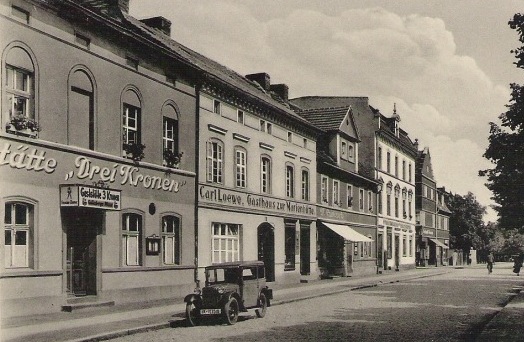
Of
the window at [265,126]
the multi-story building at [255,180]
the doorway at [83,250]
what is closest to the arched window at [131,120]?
the doorway at [83,250]

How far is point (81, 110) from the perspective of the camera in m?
17.2

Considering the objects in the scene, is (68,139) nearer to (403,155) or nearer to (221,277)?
(221,277)

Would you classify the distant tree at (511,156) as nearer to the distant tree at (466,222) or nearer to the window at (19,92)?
the window at (19,92)

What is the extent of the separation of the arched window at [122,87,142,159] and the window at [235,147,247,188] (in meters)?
6.24

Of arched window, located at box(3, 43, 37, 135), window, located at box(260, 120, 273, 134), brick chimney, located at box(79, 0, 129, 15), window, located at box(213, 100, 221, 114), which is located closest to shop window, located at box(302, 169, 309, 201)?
window, located at box(260, 120, 273, 134)

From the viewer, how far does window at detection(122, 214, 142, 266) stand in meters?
18.8

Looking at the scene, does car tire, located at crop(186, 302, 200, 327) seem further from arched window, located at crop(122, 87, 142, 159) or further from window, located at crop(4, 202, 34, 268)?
arched window, located at crop(122, 87, 142, 159)

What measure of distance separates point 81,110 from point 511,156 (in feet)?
59.1

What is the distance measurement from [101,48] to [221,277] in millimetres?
7488

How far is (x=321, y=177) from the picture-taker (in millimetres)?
34875

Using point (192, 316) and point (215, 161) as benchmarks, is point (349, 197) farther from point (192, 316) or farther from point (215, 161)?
point (192, 316)

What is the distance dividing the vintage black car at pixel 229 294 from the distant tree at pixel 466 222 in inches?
2768

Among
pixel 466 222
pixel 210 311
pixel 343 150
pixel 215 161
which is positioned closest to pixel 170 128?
pixel 215 161

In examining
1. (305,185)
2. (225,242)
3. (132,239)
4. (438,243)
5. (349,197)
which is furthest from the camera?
(438,243)
